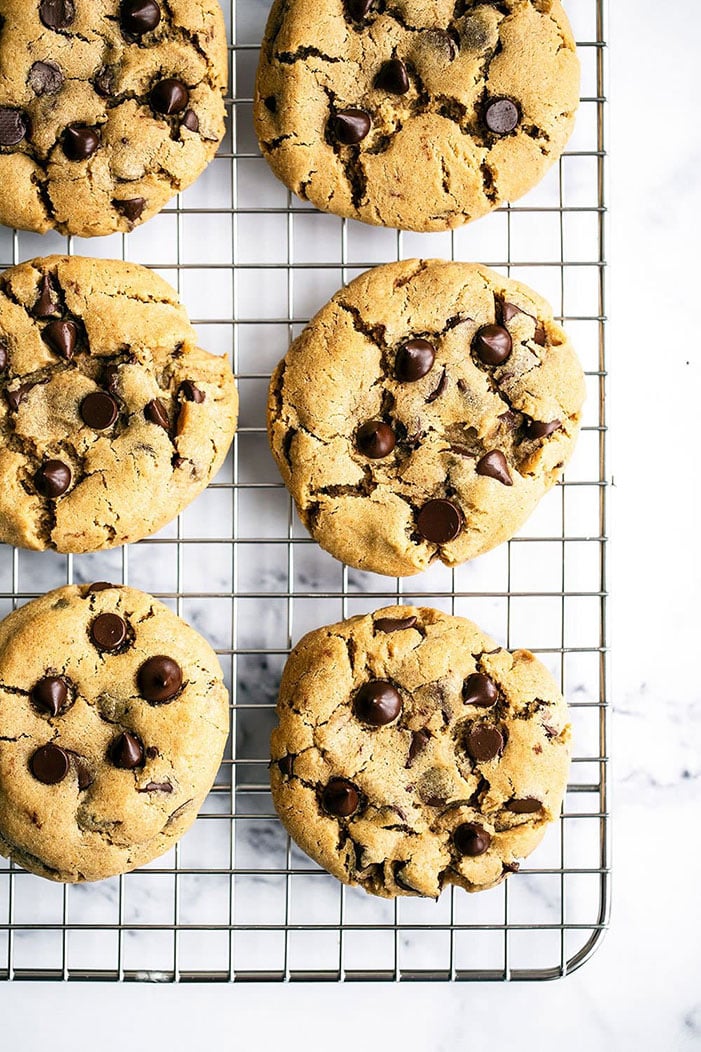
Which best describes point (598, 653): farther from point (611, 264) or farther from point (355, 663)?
point (611, 264)

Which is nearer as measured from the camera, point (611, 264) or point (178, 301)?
point (178, 301)

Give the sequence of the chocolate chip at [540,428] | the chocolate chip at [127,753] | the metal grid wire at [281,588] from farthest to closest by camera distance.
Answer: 1. the metal grid wire at [281,588]
2. the chocolate chip at [540,428]
3. the chocolate chip at [127,753]

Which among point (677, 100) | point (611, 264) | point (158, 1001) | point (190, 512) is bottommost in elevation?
point (158, 1001)

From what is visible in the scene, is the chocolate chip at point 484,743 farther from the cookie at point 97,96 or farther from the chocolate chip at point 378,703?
the cookie at point 97,96

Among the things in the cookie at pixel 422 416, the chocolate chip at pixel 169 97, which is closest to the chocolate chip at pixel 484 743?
the cookie at pixel 422 416

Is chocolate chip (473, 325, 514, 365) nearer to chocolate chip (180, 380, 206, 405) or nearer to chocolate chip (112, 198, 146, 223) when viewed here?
chocolate chip (180, 380, 206, 405)

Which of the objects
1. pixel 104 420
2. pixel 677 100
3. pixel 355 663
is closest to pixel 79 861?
pixel 355 663

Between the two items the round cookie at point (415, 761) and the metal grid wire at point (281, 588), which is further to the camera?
the metal grid wire at point (281, 588)

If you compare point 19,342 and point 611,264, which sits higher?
point 611,264
